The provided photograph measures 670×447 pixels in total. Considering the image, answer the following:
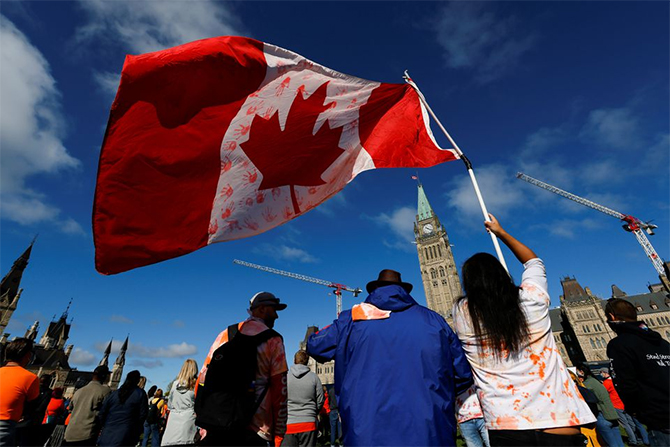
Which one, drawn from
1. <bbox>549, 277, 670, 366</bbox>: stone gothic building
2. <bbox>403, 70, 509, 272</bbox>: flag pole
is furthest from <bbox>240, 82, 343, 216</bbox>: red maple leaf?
<bbox>549, 277, 670, 366</bbox>: stone gothic building

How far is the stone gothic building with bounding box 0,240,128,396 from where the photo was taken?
79812 mm

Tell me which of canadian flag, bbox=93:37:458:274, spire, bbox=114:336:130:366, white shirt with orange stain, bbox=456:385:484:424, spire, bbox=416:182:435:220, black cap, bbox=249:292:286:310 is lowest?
white shirt with orange stain, bbox=456:385:484:424

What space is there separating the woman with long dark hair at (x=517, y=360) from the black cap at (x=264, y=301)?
82.0 inches

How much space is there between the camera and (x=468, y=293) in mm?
2799

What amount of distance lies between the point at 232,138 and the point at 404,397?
464 centimetres

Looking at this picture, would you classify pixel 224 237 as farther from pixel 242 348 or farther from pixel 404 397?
pixel 404 397

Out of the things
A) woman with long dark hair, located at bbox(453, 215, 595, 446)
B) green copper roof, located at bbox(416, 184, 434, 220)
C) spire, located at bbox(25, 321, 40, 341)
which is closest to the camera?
woman with long dark hair, located at bbox(453, 215, 595, 446)

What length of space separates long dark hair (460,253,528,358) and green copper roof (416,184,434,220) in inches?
4316

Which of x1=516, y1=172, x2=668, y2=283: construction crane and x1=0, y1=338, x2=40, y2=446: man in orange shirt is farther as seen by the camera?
x1=516, y1=172, x2=668, y2=283: construction crane

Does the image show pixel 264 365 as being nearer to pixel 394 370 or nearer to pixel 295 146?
pixel 394 370

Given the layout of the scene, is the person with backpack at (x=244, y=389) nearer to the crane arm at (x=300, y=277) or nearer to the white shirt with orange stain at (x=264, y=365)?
the white shirt with orange stain at (x=264, y=365)

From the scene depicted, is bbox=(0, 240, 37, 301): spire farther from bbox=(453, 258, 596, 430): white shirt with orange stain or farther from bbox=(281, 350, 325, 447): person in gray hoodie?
bbox=(453, 258, 596, 430): white shirt with orange stain

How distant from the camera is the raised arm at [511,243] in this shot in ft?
9.65

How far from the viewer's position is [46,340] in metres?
95.0
